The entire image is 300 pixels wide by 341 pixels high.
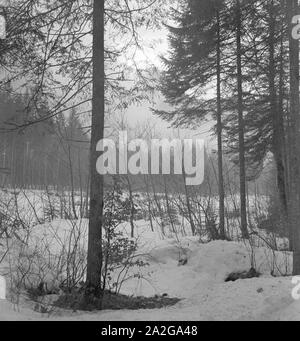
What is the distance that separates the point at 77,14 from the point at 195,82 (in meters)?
Answer: 8.22

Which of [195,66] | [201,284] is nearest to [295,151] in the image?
[201,284]

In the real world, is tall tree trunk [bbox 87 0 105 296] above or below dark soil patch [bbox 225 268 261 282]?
above

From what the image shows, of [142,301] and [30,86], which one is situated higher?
[30,86]

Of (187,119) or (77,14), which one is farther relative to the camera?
(187,119)

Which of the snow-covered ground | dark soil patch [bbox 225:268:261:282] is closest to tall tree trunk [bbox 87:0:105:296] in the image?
the snow-covered ground

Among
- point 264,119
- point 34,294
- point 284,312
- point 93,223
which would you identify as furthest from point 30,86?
point 264,119

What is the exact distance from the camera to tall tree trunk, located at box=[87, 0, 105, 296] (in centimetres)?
747

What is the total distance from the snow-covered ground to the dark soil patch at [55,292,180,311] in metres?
0.45

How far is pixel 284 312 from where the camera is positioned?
5.58 m

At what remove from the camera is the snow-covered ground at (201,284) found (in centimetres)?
614

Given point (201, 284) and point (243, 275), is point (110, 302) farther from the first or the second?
point (243, 275)

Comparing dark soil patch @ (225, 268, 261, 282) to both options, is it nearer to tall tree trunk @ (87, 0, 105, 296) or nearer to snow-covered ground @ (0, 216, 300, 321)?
snow-covered ground @ (0, 216, 300, 321)

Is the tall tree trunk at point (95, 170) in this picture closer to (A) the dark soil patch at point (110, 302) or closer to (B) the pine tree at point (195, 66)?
(A) the dark soil patch at point (110, 302)
